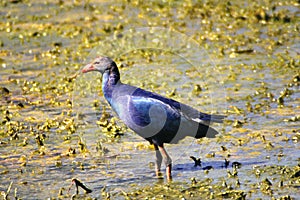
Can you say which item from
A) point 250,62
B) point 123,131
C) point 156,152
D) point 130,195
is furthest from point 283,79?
point 130,195

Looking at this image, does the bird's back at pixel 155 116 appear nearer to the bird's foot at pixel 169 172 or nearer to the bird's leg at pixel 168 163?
the bird's leg at pixel 168 163

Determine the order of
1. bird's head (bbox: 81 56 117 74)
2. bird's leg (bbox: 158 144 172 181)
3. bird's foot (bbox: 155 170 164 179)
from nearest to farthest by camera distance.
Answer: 1. bird's leg (bbox: 158 144 172 181)
2. bird's foot (bbox: 155 170 164 179)
3. bird's head (bbox: 81 56 117 74)

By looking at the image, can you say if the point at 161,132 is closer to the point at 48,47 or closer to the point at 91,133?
the point at 91,133

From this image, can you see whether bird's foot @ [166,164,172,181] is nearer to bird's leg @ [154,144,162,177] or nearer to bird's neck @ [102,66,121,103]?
bird's leg @ [154,144,162,177]

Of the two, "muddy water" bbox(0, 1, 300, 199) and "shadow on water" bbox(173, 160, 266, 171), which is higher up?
"muddy water" bbox(0, 1, 300, 199)

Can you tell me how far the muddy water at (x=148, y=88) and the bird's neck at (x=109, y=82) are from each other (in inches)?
36.1

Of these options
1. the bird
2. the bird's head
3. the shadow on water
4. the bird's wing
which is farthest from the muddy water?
the bird's head

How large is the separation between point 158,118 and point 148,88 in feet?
11.9

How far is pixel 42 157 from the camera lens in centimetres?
973

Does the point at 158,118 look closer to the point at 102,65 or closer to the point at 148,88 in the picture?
the point at 102,65

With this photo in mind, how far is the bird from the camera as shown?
880 centimetres

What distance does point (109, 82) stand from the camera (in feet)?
30.2

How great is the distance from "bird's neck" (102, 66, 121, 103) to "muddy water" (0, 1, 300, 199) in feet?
3.01

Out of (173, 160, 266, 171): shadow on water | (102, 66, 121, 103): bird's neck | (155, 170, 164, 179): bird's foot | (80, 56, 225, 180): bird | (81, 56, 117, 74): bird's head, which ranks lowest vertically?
(155, 170, 164, 179): bird's foot
